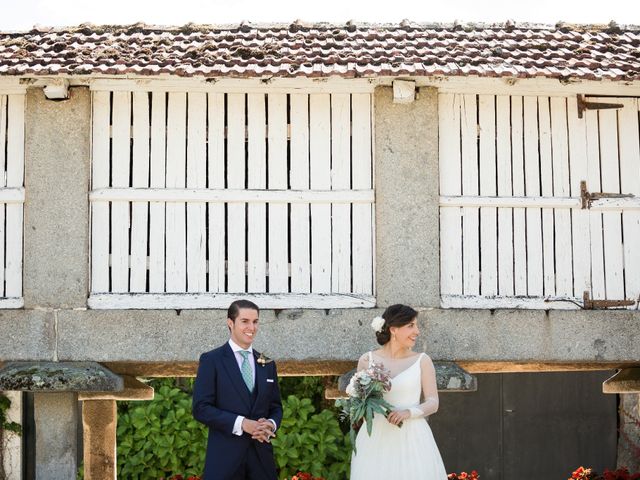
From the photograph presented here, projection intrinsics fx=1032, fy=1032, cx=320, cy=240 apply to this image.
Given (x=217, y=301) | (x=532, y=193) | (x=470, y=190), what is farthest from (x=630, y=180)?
(x=217, y=301)

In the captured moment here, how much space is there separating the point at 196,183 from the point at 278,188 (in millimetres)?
727

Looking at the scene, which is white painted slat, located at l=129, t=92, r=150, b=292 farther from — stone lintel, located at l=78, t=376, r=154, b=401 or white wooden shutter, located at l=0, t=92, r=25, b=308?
stone lintel, located at l=78, t=376, r=154, b=401

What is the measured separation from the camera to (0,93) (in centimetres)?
920

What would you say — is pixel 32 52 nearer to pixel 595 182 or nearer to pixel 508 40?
A: pixel 508 40

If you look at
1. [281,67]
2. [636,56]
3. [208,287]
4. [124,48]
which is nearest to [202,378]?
[208,287]

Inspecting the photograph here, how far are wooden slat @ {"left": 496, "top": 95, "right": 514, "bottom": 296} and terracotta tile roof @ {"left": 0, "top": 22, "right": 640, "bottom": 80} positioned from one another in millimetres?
557

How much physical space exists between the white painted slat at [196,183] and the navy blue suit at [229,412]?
2168 mm

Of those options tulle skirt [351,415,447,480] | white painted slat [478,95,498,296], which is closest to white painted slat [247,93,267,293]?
white painted slat [478,95,498,296]

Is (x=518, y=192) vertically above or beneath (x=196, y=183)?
beneath

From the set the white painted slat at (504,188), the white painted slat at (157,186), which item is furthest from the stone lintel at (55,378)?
the white painted slat at (504,188)

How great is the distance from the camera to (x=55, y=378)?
8734 mm

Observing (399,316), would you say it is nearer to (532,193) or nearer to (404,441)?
(404,441)

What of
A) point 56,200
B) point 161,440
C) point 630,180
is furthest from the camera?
point 161,440

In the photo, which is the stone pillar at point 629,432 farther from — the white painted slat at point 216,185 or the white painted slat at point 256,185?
the white painted slat at point 216,185
